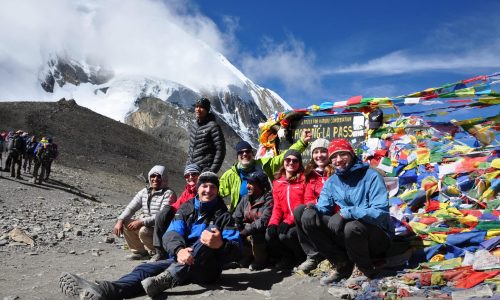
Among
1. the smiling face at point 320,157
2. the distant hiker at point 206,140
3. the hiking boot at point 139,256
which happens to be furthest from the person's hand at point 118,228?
the smiling face at point 320,157

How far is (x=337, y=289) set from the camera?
454 cm

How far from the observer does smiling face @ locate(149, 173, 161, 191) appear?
6.70 m

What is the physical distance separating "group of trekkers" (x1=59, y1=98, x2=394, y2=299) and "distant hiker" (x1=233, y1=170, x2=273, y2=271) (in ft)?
0.04

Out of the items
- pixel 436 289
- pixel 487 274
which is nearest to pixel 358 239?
pixel 436 289

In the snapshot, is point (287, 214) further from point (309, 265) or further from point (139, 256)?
point (139, 256)

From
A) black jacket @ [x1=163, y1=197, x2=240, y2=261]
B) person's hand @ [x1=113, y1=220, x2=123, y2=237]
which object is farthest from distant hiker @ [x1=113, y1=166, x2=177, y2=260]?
black jacket @ [x1=163, y1=197, x2=240, y2=261]

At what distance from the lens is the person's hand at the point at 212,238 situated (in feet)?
15.0

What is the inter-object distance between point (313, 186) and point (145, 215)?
2.53 meters

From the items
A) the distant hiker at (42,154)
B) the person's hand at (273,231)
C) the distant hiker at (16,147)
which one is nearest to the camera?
the person's hand at (273,231)

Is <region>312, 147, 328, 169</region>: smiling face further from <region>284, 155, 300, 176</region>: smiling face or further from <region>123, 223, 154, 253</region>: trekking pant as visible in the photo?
<region>123, 223, 154, 253</region>: trekking pant

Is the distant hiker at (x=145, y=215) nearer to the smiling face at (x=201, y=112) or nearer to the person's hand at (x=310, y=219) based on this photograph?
the smiling face at (x=201, y=112)

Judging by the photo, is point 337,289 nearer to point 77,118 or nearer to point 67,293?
point 67,293

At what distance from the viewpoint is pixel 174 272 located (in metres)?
4.65

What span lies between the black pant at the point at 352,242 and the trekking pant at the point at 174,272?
3.39ft
